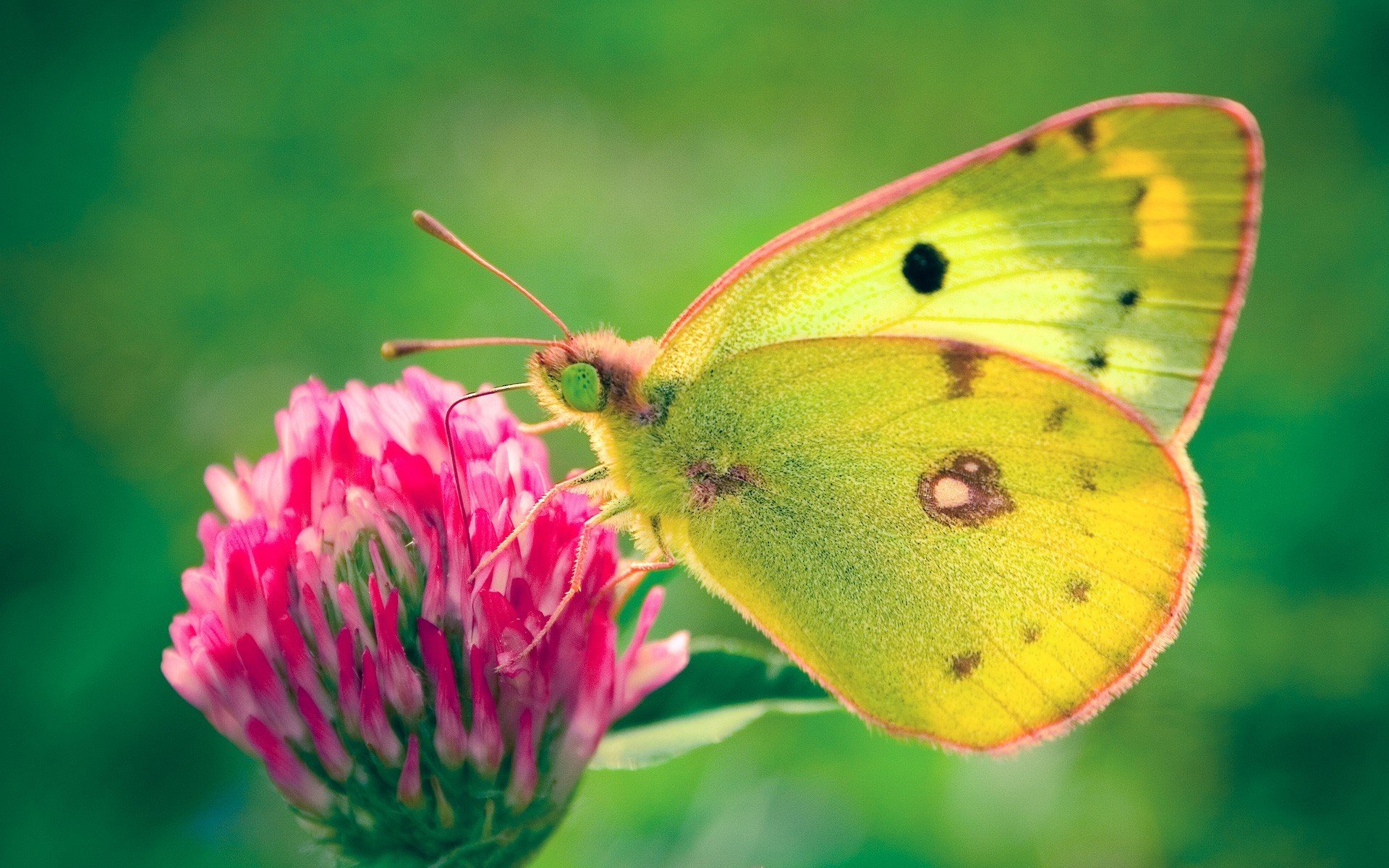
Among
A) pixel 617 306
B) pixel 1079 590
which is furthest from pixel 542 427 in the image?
pixel 617 306

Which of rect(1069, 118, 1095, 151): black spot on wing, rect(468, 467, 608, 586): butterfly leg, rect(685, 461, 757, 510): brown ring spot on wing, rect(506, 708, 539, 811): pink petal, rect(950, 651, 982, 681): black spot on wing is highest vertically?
Answer: rect(1069, 118, 1095, 151): black spot on wing

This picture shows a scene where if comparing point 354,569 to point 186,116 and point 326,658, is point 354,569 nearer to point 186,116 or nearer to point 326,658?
point 326,658

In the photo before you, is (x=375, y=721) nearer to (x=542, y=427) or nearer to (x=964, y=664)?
(x=542, y=427)

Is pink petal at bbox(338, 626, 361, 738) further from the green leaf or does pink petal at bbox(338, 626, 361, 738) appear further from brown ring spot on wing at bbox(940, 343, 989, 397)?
brown ring spot on wing at bbox(940, 343, 989, 397)

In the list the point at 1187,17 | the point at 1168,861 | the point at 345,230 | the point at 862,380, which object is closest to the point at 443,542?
the point at 862,380

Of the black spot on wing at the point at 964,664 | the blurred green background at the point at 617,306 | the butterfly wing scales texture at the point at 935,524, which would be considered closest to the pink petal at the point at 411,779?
the blurred green background at the point at 617,306

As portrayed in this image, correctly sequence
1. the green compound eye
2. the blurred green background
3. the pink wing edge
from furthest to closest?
1. the blurred green background
2. the green compound eye
3. the pink wing edge

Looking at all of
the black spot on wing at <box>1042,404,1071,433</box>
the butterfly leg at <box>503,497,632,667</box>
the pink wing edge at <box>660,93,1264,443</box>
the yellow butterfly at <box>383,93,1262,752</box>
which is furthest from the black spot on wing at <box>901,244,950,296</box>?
the butterfly leg at <box>503,497,632,667</box>
